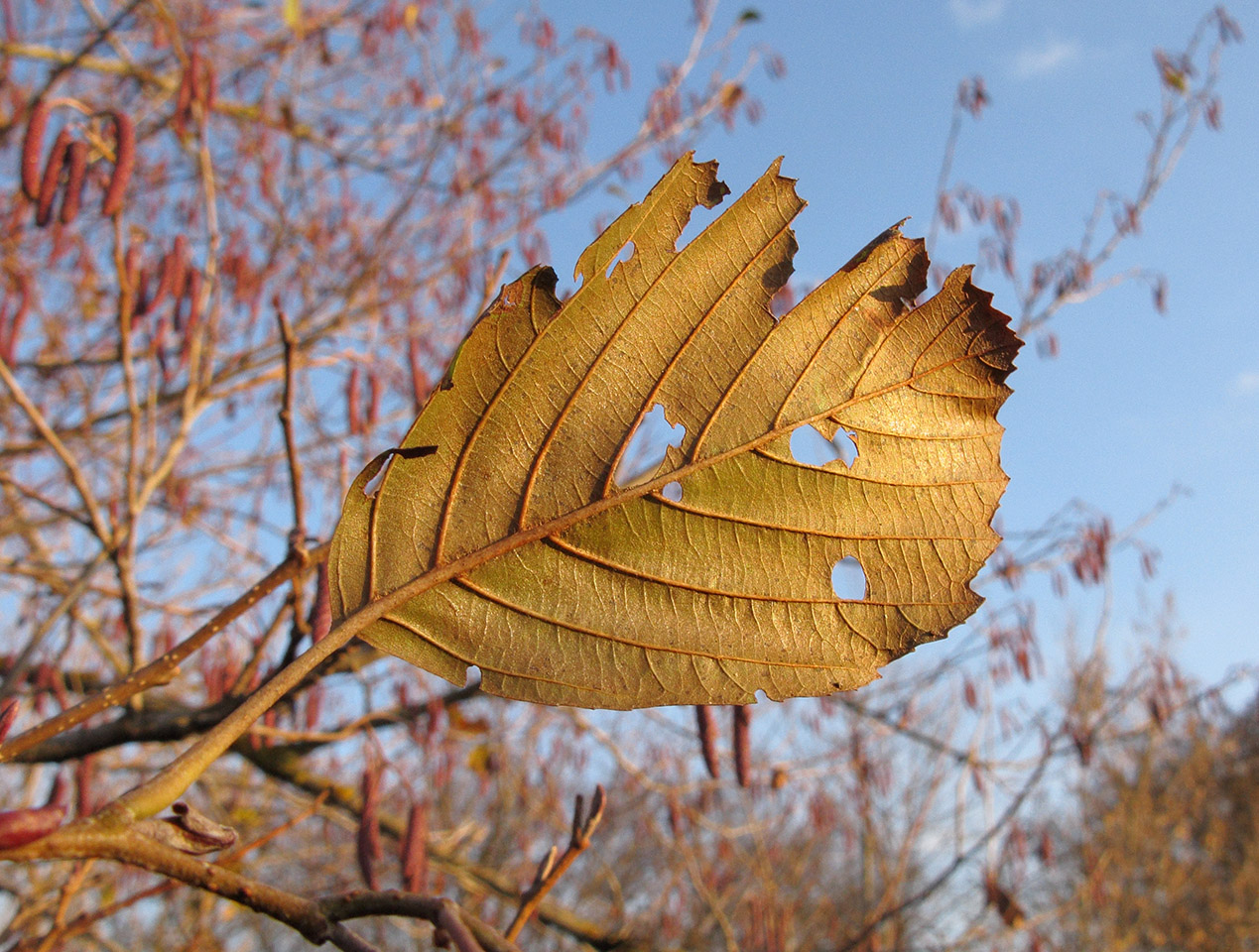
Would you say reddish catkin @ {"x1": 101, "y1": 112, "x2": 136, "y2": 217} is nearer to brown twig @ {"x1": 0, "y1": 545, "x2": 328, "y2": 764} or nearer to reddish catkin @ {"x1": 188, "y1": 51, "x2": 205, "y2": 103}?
reddish catkin @ {"x1": 188, "y1": 51, "x2": 205, "y2": 103}

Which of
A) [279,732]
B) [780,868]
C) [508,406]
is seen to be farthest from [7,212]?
[780,868]

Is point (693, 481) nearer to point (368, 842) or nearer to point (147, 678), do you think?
point (147, 678)

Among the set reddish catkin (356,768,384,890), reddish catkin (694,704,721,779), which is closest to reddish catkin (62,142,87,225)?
reddish catkin (356,768,384,890)

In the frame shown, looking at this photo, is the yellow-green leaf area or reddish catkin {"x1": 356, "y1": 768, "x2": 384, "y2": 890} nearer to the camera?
the yellow-green leaf area

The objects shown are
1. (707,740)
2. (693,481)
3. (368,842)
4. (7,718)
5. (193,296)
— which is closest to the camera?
(7,718)

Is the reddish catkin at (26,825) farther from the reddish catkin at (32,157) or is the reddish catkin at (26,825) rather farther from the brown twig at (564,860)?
the reddish catkin at (32,157)

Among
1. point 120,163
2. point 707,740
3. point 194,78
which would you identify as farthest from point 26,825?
point 194,78
